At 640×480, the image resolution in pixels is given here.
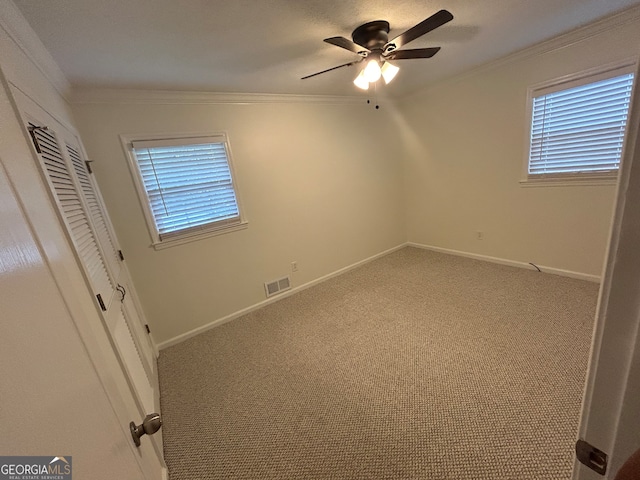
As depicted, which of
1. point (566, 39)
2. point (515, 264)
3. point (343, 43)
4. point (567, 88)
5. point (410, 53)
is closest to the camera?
point (343, 43)

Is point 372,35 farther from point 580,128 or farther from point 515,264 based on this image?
point 515,264

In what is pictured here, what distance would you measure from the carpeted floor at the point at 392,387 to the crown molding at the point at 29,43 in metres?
2.30

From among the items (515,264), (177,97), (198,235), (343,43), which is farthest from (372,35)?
(515,264)

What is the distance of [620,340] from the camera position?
1.37 ft

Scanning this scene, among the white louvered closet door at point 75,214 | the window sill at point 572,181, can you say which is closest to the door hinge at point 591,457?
the white louvered closet door at point 75,214

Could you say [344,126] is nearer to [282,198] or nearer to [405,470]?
[282,198]

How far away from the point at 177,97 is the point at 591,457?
321 centimetres

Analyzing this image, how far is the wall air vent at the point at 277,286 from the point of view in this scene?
10.5 ft

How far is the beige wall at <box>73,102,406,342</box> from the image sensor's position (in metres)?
2.34

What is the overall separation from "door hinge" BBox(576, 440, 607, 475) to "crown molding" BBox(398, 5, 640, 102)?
126 inches

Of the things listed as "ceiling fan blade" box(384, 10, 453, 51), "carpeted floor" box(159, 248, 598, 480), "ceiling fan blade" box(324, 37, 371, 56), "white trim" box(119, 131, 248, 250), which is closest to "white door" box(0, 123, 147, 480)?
"carpeted floor" box(159, 248, 598, 480)

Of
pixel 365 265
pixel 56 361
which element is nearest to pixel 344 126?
pixel 365 265

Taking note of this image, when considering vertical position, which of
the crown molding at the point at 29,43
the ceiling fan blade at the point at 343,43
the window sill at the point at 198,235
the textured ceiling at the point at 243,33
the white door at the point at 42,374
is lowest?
the window sill at the point at 198,235

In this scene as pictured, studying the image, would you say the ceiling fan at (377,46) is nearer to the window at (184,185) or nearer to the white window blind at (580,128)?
the window at (184,185)
